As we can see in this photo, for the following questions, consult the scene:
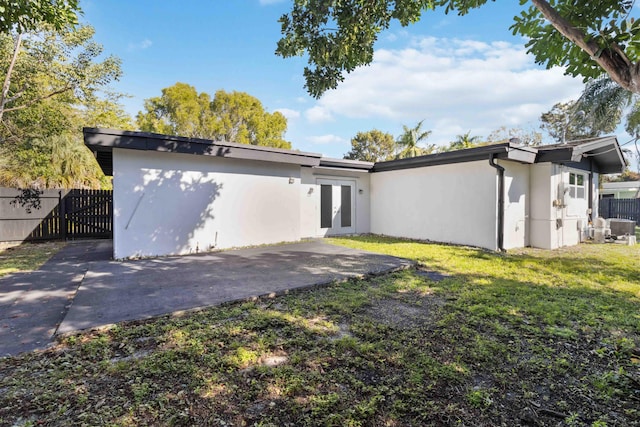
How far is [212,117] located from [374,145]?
53.9 ft

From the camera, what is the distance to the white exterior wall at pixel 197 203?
718 cm

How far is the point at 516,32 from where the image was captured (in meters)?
2.99

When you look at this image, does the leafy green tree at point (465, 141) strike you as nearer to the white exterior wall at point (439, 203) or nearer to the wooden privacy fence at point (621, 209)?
the wooden privacy fence at point (621, 209)

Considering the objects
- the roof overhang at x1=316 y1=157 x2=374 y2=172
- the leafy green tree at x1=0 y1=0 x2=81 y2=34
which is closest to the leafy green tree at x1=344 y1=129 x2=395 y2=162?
the roof overhang at x1=316 y1=157 x2=374 y2=172

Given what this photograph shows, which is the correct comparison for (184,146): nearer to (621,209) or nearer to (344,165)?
(344,165)

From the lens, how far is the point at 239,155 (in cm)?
834

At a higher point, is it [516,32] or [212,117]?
[212,117]

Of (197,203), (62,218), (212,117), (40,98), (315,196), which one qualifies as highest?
(212,117)

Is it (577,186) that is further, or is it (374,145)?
(374,145)

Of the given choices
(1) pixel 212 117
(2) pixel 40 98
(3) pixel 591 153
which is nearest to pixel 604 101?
(3) pixel 591 153

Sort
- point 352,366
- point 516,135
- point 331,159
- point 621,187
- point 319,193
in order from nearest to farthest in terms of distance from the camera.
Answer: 1. point 352,366
2. point 331,159
3. point 319,193
4. point 621,187
5. point 516,135

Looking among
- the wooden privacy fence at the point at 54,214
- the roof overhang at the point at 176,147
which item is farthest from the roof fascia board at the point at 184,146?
the wooden privacy fence at the point at 54,214

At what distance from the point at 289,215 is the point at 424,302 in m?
6.06

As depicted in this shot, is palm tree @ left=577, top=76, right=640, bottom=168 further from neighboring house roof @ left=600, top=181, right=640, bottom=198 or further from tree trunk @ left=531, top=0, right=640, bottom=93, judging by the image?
tree trunk @ left=531, top=0, right=640, bottom=93
